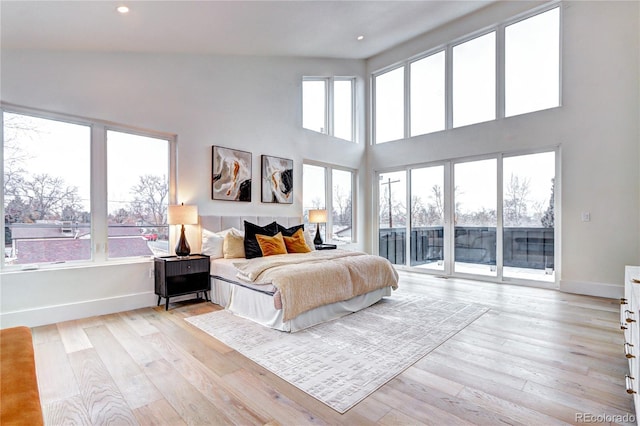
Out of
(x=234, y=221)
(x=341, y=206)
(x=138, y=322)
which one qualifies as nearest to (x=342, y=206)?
(x=341, y=206)

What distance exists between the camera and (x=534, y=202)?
4.80 meters

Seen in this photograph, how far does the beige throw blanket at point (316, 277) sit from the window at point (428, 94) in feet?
11.2

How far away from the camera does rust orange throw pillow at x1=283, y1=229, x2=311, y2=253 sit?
14.3 ft

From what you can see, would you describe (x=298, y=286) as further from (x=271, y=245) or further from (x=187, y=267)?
(x=187, y=267)

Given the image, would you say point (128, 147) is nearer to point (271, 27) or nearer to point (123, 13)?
point (123, 13)

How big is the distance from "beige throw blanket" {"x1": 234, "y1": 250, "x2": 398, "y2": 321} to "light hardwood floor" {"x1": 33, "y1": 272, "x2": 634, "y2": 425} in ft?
2.22

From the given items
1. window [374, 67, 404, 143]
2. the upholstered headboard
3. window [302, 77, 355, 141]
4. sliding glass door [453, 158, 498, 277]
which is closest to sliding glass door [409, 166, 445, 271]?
sliding glass door [453, 158, 498, 277]

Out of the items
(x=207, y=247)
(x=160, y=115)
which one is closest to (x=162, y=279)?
(x=207, y=247)

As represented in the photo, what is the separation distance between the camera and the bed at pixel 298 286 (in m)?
2.88

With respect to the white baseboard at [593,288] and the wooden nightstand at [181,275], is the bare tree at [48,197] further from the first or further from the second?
the white baseboard at [593,288]

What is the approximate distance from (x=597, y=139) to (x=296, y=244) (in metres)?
4.37

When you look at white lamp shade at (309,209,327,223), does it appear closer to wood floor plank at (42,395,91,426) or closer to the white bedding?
the white bedding

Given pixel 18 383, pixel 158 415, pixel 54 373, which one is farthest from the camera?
pixel 54 373

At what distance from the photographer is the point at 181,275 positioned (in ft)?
12.8
